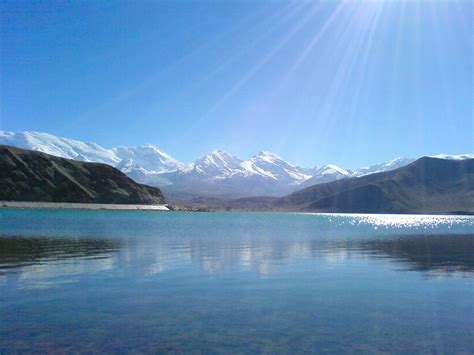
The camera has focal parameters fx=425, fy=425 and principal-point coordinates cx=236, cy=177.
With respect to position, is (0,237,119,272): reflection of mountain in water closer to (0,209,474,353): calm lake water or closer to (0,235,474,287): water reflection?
(0,235,474,287): water reflection

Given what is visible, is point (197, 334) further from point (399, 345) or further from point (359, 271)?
point (359, 271)

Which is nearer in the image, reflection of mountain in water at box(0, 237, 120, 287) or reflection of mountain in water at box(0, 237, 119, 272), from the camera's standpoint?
reflection of mountain in water at box(0, 237, 120, 287)

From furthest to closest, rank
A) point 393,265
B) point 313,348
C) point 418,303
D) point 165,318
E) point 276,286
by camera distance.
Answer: point 393,265 < point 276,286 < point 418,303 < point 165,318 < point 313,348

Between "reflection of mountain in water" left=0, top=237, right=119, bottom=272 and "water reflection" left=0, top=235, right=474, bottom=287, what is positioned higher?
"reflection of mountain in water" left=0, top=237, right=119, bottom=272

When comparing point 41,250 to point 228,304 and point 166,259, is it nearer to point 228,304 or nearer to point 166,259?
point 166,259

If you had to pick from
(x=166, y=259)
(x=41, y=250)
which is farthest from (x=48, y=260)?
(x=166, y=259)

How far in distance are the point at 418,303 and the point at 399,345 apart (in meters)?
9.33

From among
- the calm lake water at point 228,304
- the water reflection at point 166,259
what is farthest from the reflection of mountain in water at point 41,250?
the calm lake water at point 228,304

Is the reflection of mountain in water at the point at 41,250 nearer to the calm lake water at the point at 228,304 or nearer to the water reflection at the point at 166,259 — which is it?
the water reflection at the point at 166,259

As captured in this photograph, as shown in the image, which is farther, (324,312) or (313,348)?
(324,312)

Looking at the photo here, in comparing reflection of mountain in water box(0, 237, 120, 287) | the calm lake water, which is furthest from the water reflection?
the calm lake water

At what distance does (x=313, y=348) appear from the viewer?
17828 mm

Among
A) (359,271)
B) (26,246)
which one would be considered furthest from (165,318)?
(26,246)

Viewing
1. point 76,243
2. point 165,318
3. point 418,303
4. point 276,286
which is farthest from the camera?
point 76,243
